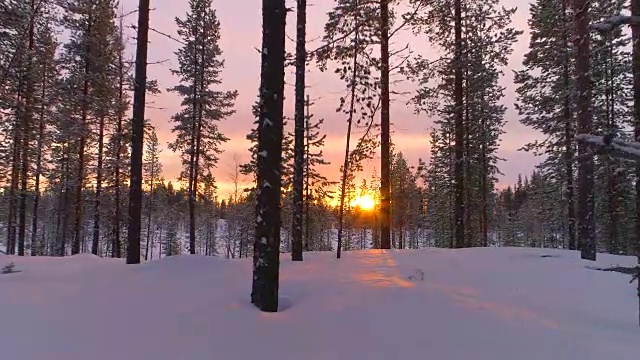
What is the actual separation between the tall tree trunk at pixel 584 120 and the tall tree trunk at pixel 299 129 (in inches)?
289

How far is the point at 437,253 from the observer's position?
12.6 m

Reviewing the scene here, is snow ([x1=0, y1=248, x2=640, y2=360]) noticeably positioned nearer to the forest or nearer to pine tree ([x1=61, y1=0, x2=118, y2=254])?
the forest

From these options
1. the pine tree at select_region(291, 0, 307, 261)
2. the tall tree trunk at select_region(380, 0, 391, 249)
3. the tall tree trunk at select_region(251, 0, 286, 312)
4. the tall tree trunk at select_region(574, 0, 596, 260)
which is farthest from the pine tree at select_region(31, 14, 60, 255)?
the tall tree trunk at select_region(574, 0, 596, 260)

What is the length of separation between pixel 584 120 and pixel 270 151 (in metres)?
9.89

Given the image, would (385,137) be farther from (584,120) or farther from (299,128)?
(584,120)

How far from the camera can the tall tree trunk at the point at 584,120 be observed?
11.7 metres

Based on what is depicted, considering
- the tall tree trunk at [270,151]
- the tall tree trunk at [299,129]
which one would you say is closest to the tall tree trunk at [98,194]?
the tall tree trunk at [299,129]

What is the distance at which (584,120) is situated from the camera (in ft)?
38.6

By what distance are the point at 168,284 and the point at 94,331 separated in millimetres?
2451

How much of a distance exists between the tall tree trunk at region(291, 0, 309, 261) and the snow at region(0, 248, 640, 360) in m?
2.67

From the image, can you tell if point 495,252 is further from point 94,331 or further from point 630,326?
point 94,331

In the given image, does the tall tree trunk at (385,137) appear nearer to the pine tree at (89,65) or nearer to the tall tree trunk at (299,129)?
the tall tree trunk at (299,129)

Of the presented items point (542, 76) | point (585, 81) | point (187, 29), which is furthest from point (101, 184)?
point (542, 76)

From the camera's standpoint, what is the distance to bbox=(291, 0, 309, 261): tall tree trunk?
1105 cm
